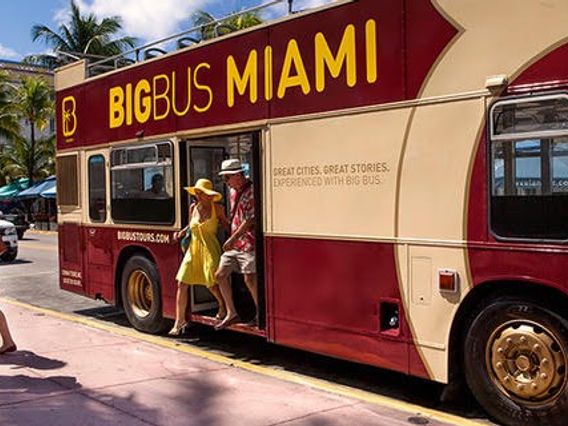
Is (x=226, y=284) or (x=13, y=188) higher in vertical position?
(x=13, y=188)

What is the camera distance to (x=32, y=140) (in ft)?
134

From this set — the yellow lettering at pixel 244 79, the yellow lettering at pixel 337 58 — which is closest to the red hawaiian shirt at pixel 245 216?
the yellow lettering at pixel 244 79

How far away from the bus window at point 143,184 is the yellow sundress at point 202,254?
617mm

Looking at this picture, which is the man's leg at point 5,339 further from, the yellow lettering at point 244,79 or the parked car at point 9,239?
the parked car at point 9,239

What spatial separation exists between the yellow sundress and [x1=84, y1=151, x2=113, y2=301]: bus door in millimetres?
1958

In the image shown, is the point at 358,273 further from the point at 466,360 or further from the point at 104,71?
the point at 104,71

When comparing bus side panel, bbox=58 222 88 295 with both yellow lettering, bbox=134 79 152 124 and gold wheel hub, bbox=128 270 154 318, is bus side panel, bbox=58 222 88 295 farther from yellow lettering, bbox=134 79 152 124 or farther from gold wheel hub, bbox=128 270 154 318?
yellow lettering, bbox=134 79 152 124

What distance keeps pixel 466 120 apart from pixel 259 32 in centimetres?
253

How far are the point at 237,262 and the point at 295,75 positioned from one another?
1.96m

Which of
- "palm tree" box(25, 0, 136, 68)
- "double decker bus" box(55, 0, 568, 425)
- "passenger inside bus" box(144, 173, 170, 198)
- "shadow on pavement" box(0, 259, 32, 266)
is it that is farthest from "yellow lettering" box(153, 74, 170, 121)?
"palm tree" box(25, 0, 136, 68)

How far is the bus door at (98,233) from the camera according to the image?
9328mm

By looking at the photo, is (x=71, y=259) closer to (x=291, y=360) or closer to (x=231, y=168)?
(x=231, y=168)

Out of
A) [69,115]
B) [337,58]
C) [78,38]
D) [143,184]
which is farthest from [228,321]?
[78,38]

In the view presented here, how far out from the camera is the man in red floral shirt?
710cm
